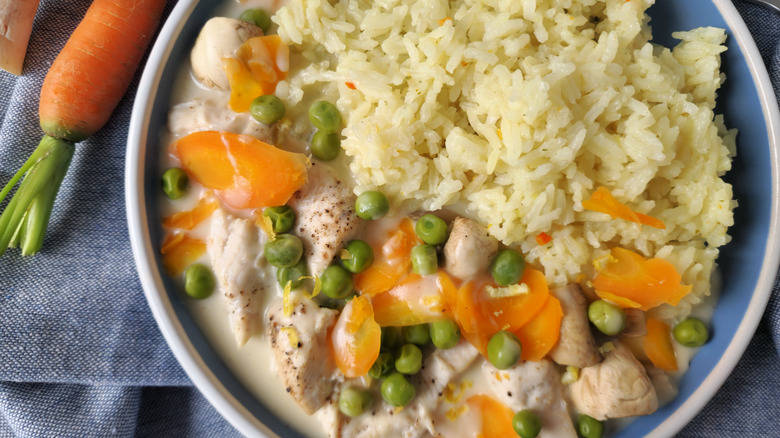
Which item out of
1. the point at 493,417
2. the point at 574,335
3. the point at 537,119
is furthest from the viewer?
the point at 493,417

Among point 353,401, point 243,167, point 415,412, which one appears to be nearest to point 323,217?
point 243,167

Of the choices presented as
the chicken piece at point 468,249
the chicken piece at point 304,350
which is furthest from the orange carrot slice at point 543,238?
the chicken piece at point 304,350

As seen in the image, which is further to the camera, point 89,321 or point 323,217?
point 89,321

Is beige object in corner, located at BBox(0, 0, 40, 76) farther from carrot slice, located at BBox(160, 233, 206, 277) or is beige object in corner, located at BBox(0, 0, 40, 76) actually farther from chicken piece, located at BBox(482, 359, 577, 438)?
chicken piece, located at BBox(482, 359, 577, 438)

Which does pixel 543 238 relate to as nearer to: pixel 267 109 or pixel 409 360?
pixel 409 360

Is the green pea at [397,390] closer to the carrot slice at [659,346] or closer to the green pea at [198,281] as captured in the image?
the green pea at [198,281]

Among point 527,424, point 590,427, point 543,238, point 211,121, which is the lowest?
point 590,427

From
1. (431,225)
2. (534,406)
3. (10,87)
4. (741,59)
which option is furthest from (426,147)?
(10,87)

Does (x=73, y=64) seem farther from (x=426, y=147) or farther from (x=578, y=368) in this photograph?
(x=578, y=368)
